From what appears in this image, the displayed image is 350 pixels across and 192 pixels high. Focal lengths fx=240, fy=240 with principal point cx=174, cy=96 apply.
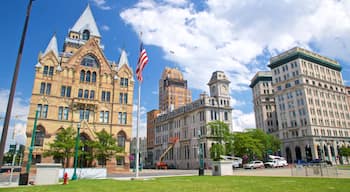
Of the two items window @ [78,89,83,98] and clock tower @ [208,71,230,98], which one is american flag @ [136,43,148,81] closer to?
window @ [78,89,83,98]

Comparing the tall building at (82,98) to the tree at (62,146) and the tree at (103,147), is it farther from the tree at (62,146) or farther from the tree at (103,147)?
the tree at (62,146)

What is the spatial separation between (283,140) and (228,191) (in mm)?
87732

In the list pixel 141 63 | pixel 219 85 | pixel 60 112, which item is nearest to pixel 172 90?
pixel 219 85

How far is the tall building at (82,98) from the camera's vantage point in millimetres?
44094

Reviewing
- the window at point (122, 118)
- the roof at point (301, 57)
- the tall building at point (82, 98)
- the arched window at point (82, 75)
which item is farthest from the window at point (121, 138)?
the roof at point (301, 57)

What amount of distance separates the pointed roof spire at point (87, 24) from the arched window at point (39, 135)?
27.7 metres

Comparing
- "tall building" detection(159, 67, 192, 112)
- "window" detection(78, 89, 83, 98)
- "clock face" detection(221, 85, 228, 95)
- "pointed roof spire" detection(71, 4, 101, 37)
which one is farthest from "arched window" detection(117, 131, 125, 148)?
"tall building" detection(159, 67, 192, 112)

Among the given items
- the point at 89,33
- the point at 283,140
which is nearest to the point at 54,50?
the point at 89,33

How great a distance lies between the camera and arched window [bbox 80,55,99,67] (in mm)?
50763

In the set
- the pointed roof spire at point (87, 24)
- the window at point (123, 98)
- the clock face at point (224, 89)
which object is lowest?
the window at point (123, 98)

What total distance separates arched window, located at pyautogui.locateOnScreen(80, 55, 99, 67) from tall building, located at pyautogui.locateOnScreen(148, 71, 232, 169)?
31.7 meters

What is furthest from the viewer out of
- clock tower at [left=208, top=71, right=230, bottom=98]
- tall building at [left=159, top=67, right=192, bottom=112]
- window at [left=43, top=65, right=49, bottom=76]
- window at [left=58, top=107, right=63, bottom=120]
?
tall building at [left=159, top=67, right=192, bottom=112]

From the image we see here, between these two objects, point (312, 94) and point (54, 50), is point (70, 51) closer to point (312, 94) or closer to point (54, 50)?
point (54, 50)

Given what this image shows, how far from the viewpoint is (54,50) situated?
49.2 metres
